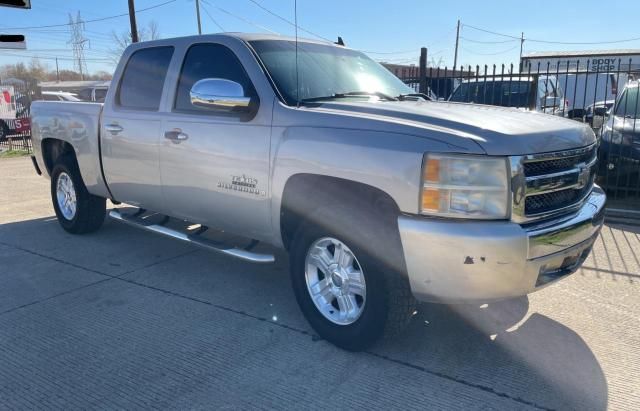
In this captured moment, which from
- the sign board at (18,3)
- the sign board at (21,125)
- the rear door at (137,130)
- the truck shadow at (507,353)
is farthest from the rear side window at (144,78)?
the sign board at (21,125)

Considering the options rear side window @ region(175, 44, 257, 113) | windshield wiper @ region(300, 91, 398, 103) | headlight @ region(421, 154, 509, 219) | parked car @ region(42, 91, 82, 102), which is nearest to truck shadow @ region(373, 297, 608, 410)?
headlight @ region(421, 154, 509, 219)

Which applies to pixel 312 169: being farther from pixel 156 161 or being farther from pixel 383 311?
pixel 156 161

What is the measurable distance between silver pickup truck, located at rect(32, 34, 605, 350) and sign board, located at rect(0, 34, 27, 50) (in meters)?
10.9

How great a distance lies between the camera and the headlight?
108 inches

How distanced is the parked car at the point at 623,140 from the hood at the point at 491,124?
4455mm

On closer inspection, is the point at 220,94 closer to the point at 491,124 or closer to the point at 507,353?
the point at 491,124

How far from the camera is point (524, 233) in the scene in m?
2.74

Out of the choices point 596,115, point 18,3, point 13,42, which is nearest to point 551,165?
point 596,115

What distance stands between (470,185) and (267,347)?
166cm

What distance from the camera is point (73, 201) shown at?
5.96 m

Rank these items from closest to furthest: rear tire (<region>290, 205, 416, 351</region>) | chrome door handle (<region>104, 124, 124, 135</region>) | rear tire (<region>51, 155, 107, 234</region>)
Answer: rear tire (<region>290, 205, 416, 351</region>), chrome door handle (<region>104, 124, 124, 135</region>), rear tire (<region>51, 155, 107, 234</region>)

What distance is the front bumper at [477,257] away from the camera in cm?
269

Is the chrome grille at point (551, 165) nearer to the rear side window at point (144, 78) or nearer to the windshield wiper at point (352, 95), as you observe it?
the windshield wiper at point (352, 95)

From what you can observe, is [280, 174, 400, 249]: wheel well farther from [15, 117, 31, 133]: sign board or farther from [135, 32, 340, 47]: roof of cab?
[15, 117, 31, 133]: sign board
